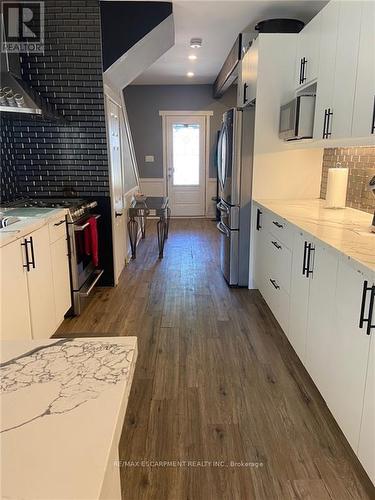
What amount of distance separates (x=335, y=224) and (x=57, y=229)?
6.44 ft

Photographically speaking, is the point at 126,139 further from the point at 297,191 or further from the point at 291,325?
the point at 291,325

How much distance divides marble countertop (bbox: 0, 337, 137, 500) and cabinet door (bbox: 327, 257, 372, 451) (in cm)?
105

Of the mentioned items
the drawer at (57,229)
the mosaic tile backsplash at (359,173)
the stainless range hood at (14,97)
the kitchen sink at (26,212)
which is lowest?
the drawer at (57,229)

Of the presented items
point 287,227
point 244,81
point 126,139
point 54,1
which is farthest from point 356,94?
point 126,139

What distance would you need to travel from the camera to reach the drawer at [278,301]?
259 centimetres

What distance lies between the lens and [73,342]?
0.90 meters

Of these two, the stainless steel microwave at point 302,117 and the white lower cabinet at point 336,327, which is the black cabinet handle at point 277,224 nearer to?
the white lower cabinet at point 336,327

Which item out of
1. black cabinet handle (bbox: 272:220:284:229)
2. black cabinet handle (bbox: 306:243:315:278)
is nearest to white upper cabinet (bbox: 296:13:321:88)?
black cabinet handle (bbox: 272:220:284:229)

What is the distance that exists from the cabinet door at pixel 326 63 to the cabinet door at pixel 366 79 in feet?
1.15

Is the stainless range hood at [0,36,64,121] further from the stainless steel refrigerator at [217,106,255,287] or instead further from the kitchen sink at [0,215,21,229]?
the stainless steel refrigerator at [217,106,255,287]

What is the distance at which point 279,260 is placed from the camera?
2.74 meters

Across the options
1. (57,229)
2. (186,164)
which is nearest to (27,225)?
(57,229)

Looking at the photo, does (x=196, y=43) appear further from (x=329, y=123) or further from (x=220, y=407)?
(x=220, y=407)

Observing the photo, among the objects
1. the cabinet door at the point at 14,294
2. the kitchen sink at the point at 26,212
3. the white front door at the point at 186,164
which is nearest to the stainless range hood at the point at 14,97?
the kitchen sink at the point at 26,212
